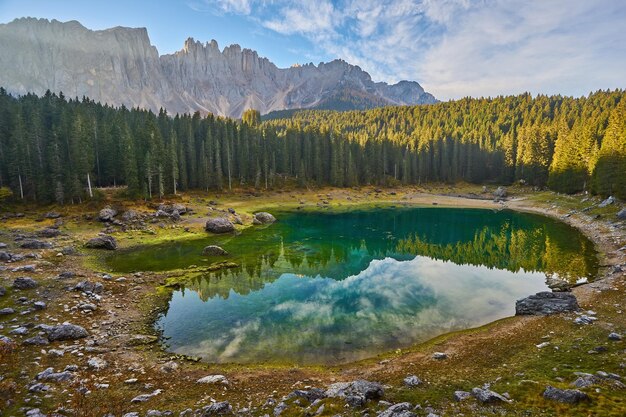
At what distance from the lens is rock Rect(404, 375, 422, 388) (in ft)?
49.7

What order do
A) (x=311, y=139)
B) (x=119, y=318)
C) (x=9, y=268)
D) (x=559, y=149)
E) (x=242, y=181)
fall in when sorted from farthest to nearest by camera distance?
(x=311, y=139) → (x=242, y=181) → (x=559, y=149) → (x=9, y=268) → (x=119, y=318)

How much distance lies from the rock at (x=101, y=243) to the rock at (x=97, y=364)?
32.6 meters

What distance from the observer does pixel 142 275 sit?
1400 inches

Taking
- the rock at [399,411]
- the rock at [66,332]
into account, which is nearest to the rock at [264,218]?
the rock at [66,332]

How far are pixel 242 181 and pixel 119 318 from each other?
103 meters

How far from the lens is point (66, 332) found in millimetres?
20562

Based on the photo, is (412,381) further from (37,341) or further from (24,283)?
(24,283)

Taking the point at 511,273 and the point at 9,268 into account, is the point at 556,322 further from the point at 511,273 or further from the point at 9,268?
the point at 9,268

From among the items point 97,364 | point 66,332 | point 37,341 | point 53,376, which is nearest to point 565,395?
point 97,364

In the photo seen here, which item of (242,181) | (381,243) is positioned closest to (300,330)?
(381,243)

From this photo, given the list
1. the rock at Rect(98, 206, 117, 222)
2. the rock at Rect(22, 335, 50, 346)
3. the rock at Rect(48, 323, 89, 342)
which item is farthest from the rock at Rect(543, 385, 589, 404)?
the rock at Rect(98, 206, 117, 222)

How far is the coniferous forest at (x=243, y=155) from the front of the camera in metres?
72.5

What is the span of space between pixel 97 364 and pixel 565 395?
22.3 metres

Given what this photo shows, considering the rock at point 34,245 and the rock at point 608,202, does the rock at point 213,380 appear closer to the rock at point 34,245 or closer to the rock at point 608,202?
the rock at point 34,245
